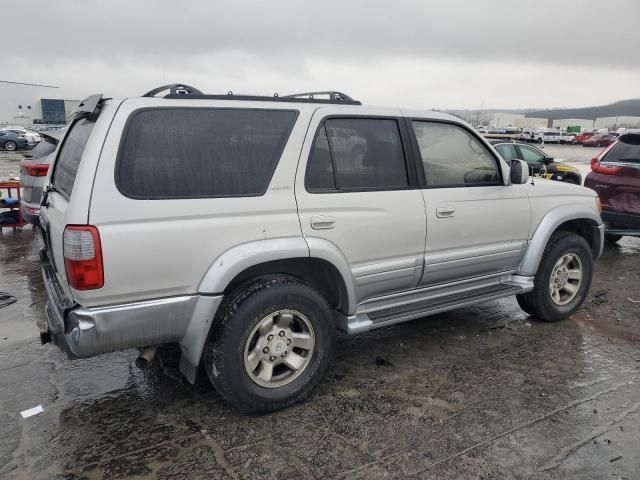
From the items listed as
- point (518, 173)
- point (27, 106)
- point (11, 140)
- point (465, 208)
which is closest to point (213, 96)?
point (465, 208)

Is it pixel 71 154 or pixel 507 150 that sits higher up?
pixel 71 154

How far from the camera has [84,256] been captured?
260cm

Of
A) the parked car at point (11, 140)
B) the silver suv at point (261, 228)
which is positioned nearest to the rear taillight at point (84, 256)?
the silver suv at point (261, 228)

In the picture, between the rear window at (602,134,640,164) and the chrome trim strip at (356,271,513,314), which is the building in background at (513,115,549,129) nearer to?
the rear window at (602,134,640,164)

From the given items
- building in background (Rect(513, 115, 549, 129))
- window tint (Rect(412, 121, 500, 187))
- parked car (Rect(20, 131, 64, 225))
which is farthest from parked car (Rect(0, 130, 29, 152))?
building in background (Rect(513, 115, 549, 129))

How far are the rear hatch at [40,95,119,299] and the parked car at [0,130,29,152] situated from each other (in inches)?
1282

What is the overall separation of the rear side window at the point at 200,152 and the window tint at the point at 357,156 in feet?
0.91

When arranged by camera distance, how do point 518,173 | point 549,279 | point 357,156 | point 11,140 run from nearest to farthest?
point 357,156 → point 518,173 → point 549,279 → point 11,140

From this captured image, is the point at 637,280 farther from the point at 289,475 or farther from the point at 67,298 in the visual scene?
the point at 67,298

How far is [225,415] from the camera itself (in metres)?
3.24

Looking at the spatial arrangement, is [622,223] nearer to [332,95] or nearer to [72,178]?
[332,95]

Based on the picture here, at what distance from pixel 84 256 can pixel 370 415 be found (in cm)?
193

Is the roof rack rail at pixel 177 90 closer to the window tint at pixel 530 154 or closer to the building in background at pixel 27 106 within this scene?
the window tint at pixel 530 154

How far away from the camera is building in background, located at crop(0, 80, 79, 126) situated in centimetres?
6944
